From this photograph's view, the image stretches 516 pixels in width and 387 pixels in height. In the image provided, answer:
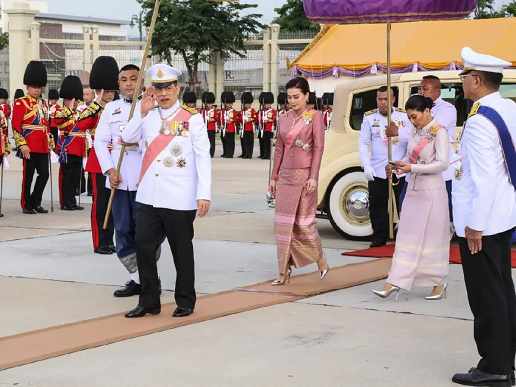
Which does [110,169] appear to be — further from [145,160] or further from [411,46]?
[411,46]

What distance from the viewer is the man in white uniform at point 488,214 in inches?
202

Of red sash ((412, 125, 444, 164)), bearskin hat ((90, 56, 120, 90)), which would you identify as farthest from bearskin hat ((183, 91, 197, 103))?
red sash ((412, 125, 444, 164))

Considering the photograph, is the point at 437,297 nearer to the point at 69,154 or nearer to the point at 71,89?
the point at 69,154

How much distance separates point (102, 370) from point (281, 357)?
1001mm

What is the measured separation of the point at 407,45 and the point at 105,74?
71.4 feet

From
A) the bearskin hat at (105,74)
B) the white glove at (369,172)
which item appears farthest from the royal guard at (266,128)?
the bearskin hat at (105,74)

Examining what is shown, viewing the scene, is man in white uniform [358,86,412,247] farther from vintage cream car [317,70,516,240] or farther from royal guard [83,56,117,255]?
royal guard [83,56,117,255]

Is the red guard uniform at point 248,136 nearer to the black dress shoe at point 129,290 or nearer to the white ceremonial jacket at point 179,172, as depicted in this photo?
the black dress shoe at point 129,290

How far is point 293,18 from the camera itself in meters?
54.4

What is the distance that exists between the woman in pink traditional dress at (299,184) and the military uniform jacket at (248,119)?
20.2m

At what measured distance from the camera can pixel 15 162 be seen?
2381 centimetres

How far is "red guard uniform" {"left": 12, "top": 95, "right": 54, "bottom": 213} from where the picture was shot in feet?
44.5

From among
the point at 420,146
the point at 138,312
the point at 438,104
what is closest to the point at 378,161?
the point at 438,104

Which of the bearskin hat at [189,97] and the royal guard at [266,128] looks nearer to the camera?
the bearskin hat at [189,97]
